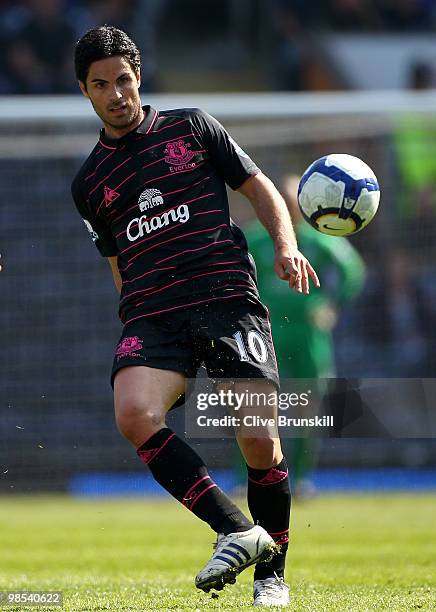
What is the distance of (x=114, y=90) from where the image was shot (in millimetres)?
4648

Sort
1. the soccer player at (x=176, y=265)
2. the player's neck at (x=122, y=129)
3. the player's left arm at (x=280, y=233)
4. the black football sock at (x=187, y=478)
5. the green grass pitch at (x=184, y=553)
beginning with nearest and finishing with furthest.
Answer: the black football sock at (x=187, y=478) < the soccer player at (x=176, y=265) < the player's left arm at (x=280, y=233) < the green grass pitch at (x=184, y=553) < the player's neck at (x=122, y=129)

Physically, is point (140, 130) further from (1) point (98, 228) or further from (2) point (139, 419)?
(2) point (139, 419)

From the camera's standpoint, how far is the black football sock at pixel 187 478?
4.24 metres

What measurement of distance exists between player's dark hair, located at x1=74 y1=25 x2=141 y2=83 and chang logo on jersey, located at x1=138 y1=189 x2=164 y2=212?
1.70 ft

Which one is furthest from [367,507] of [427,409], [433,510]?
[427,409]

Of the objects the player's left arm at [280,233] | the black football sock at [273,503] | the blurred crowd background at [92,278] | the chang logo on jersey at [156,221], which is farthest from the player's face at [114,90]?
the blurred crowd background at [92,278]

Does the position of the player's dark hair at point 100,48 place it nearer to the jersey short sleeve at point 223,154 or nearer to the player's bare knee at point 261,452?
the jersey short sleeve at point 223,154

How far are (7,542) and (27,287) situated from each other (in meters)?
3.90

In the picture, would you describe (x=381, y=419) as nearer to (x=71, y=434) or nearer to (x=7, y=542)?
(x=7, y=542)

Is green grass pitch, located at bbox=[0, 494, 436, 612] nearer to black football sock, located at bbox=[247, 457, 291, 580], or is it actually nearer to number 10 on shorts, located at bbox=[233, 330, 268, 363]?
black football sock, located at bbox=[247, 457, 291, 580]

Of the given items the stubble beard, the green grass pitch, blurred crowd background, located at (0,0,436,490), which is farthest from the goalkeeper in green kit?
the stubble beard

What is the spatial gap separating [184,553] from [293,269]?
2.92 m

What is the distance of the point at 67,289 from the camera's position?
37.3 ft

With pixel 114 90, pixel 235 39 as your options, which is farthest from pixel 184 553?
pixel 235 39
